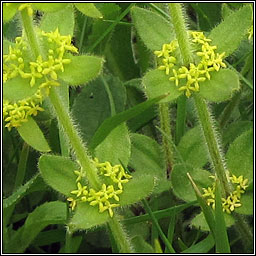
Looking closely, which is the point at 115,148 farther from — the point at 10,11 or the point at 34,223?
the point at 10,11

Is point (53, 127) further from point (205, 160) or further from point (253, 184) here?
point (253, 184)

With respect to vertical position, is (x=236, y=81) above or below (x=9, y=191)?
above

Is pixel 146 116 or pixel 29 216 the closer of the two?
pixel 29 216

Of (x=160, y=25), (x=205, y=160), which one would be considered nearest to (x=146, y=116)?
(x=205, y=160)

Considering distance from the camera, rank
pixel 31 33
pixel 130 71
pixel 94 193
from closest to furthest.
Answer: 1. pixel 31 33
2. pixel 94 193
3. pixel 130 71

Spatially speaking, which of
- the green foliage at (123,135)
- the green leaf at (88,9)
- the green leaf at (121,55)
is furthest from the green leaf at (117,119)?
the green leaf at (121,55)

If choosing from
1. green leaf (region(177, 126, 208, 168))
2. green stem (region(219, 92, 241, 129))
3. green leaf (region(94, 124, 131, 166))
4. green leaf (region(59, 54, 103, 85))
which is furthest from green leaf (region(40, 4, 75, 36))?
green stem (region(219, 92, 241, 129))

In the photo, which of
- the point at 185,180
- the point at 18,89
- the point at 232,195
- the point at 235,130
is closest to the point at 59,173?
the point at 18,89

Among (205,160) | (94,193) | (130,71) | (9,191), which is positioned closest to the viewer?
(94,193)
